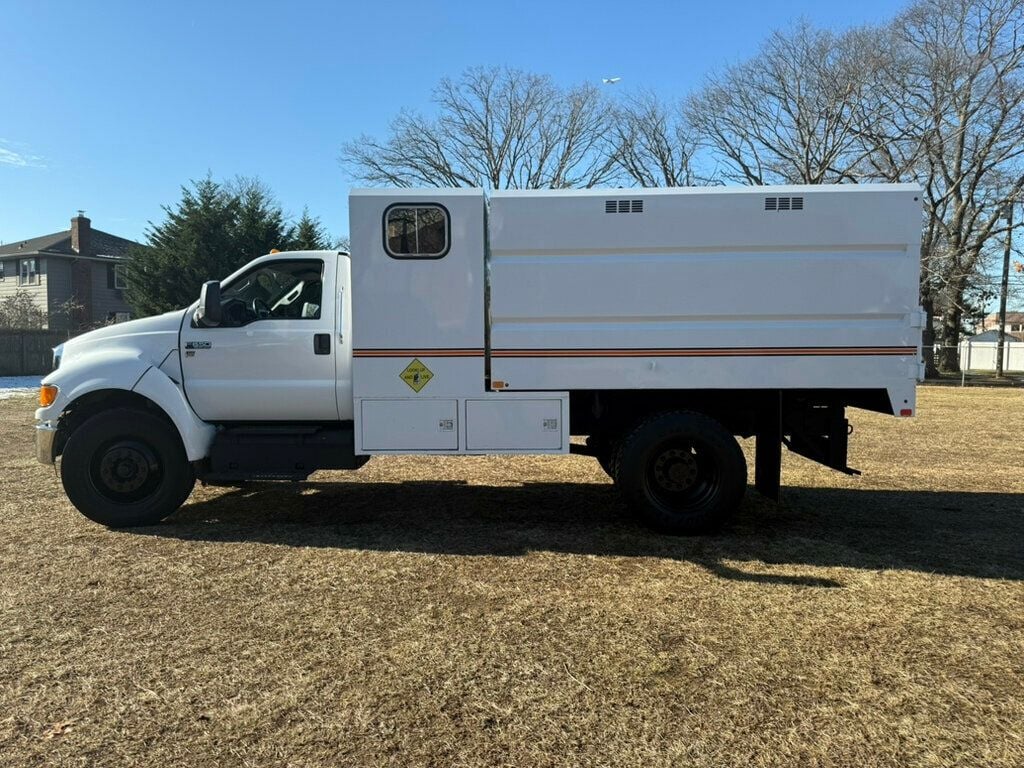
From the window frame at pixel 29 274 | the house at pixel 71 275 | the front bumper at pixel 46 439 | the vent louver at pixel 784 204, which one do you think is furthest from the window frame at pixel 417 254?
the window frame at pixel 29 274

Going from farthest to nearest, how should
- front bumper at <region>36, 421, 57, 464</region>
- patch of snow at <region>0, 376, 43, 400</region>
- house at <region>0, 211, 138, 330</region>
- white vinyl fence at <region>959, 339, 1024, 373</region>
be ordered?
white vinyl fence at <region>959, 339, 1024, 373</region> < house at <region>0, 211, 138, 330</region> < patch of snow at <region>0, 376, 43, 400</region> < front bumper at <region>36, 421, 57, 464</region>

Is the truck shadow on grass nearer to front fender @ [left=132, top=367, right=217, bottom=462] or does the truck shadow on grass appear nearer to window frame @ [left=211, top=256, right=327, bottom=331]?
front fender @ [left=132, top=367, right=217, bottom=462]

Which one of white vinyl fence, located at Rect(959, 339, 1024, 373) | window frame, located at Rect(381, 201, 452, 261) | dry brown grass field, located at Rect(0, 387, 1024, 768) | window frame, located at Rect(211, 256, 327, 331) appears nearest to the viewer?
dry brown grass field, located at Rect(0, 387, 1024, 768)

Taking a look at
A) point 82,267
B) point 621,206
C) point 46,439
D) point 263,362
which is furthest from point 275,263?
point 82,267

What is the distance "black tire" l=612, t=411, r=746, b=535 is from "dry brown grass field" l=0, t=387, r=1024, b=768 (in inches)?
9.3

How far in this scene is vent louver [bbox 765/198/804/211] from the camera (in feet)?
18.4

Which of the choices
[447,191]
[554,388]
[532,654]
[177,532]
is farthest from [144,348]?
[532,654]

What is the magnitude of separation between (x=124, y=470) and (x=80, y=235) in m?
37.4

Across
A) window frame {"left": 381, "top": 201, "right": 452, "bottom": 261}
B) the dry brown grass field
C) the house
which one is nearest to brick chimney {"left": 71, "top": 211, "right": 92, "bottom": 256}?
the house

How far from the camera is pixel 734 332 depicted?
575 cm

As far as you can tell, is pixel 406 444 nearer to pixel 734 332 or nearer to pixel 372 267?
pixel 372 267

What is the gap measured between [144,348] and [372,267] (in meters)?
2.15

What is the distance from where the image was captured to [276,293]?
6.43 metres

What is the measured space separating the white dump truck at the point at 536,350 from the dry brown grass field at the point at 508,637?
2.30 feet
